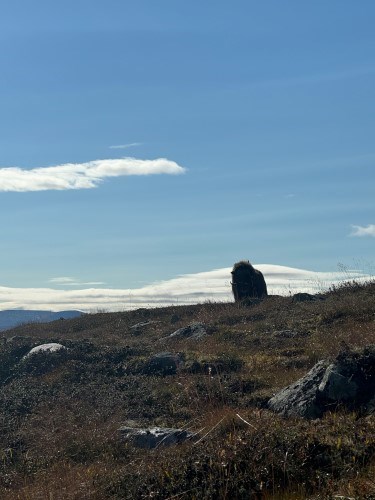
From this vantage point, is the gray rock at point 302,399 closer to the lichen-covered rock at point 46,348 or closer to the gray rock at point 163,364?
the gray rock at point 163,364

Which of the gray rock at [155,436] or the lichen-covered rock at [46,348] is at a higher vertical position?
the lichen-covered rock at [46,348]

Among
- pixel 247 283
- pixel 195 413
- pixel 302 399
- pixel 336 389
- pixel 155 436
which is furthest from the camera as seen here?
pixel 247 283

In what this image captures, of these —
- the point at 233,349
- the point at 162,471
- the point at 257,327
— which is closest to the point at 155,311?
the point at 257,327

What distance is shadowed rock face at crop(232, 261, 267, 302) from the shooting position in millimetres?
33312

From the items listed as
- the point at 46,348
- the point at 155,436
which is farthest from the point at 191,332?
the point at 155,436

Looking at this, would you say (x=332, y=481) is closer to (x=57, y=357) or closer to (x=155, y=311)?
(x=57, y=357)

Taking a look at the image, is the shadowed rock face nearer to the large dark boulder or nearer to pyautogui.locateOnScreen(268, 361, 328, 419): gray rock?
pyautogui.locateOnScreen(268, 361, 328, 419): gray rock

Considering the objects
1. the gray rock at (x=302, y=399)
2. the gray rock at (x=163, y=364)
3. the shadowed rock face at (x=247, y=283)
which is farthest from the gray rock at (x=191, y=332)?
the gray rock at (x=302, y=399)

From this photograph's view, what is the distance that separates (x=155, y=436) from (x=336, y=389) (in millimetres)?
3023

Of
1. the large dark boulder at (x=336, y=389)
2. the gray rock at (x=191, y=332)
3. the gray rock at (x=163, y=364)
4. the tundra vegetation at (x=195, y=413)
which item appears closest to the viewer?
the tundra vegetation at (x=195, y=413)

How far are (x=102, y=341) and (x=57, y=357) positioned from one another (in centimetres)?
485

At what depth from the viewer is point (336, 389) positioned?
1070 centimetres

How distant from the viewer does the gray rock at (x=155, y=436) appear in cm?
1069

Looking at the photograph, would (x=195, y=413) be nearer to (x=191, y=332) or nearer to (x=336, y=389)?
(x=336, y=389)
